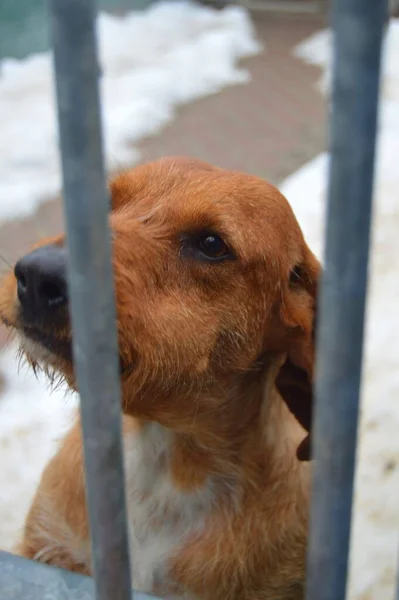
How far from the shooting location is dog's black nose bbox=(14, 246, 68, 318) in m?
1.49

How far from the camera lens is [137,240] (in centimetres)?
183

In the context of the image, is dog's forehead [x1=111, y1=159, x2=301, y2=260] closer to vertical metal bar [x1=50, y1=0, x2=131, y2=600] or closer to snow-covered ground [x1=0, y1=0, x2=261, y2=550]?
snow-covered ground [x1=0, y1=0, x2=261, y2=550]

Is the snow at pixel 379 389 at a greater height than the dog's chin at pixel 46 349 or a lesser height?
lesser

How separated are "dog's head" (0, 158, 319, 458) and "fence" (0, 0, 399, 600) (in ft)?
1.86

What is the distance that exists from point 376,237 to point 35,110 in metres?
3.08

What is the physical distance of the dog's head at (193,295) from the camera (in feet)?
5.39

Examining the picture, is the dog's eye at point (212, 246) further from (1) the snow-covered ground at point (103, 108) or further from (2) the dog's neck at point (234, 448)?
(1) the snow-covered ground at point (103, 108)

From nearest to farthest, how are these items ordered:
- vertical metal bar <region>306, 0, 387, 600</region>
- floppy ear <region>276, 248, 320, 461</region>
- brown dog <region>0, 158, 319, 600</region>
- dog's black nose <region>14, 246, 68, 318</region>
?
vertical metal bar <region>306, 0, 387, 600</region> → dog's black nose <region>14, 246, 68, 318</region> → brown dog <region>0, 158, 319, 600</region> → floppy ear <region>276, 248, 320, 461</region>

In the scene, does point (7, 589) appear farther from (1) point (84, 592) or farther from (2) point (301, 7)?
(2) point (301, 7)

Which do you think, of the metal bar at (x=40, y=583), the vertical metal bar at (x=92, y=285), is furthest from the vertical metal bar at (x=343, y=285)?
the metal bar at (x=40, y=583)

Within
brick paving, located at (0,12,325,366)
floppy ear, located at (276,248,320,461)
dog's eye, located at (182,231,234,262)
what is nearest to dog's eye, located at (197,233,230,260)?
dog's eye, located at (182,231,234,262)

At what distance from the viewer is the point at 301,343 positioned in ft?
6.89

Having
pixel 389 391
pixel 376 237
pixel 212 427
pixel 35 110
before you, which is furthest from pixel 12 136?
pixel 212 427

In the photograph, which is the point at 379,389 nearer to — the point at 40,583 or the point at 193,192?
the point at 193,192
